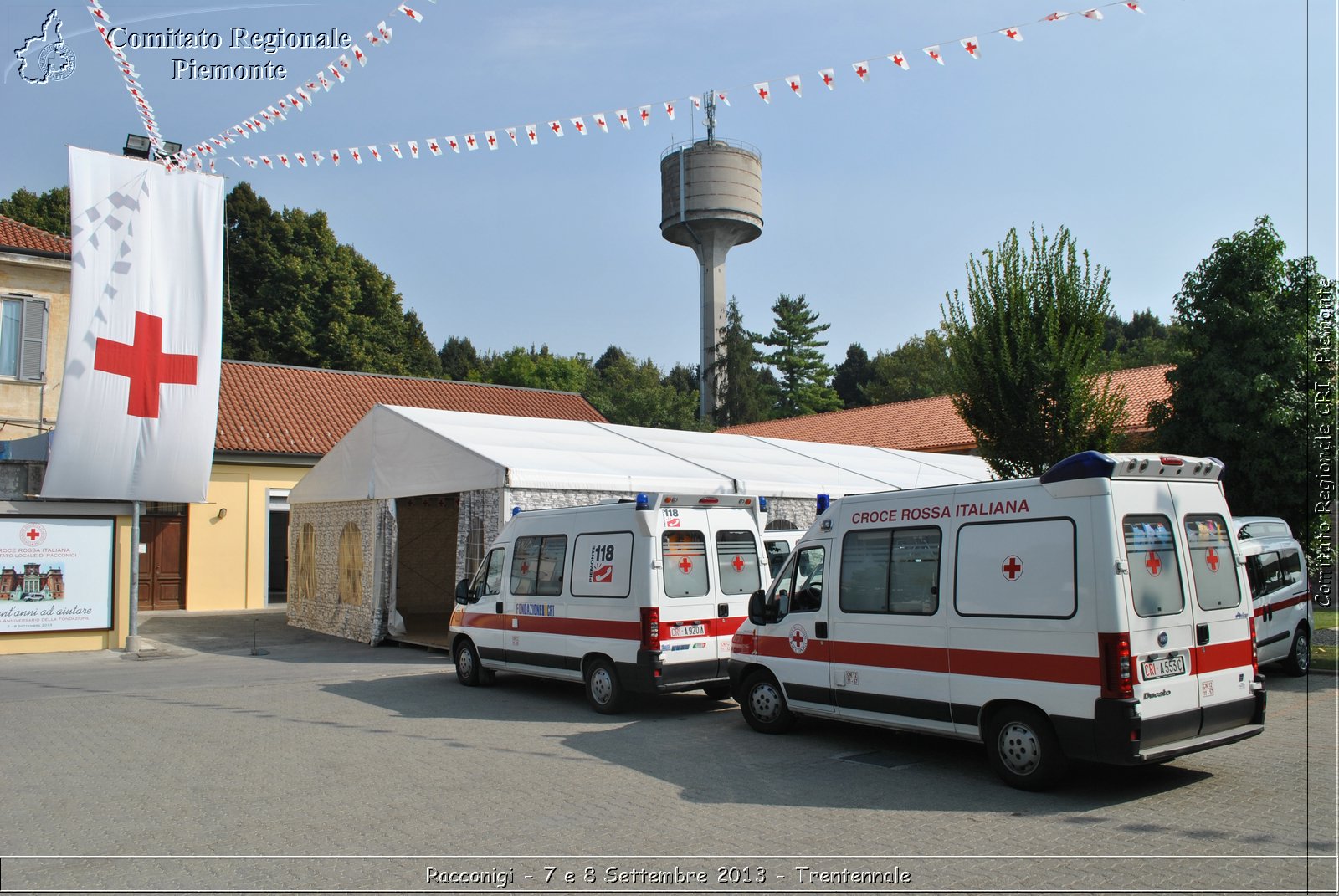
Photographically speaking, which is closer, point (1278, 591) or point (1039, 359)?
point (1278, 591)

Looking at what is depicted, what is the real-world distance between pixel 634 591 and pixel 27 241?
17791 millimetres

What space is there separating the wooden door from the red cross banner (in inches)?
331

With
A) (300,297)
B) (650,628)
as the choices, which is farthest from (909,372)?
(650,628)

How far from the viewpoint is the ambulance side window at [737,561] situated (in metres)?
10.6

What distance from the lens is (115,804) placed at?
268 inches

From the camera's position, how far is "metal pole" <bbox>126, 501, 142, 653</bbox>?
55.3 feet

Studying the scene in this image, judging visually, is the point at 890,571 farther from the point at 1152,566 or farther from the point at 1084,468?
the point at 1152,566

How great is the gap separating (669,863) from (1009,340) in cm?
1352

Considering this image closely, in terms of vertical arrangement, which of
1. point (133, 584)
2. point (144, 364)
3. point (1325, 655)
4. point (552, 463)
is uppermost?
point (144, 364)

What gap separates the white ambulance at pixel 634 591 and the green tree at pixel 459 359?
181 ft

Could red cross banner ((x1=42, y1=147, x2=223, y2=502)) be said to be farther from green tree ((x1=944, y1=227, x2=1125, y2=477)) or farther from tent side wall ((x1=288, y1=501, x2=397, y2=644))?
green tree ((x1=944, y1=227, x2=1125, y2=477))

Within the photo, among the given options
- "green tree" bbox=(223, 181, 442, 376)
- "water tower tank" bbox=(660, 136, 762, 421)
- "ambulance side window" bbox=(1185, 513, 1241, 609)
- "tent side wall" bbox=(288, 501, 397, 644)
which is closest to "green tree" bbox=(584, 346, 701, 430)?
"water tower tank" bbox=(660, 136, 762, 421)

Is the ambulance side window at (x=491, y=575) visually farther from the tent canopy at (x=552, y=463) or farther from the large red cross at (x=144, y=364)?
Result: the large red cross at (x=144, y=364)

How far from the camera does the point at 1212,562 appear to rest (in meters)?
7.21
